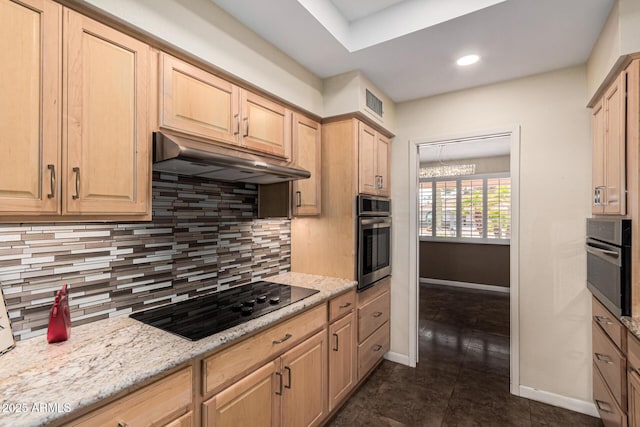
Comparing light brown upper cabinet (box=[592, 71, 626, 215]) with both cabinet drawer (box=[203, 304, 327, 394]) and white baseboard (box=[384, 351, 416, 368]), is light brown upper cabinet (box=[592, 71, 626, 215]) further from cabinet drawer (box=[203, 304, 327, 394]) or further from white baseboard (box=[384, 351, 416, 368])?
white baseboard (box=[384, 351, 416, 368])

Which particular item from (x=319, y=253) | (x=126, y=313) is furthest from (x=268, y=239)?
(x=126, y=313)

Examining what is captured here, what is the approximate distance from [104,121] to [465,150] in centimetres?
537

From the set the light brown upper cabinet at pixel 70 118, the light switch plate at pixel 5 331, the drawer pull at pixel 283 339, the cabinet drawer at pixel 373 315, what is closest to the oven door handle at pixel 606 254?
the cabinet drawer at pixel 373 315

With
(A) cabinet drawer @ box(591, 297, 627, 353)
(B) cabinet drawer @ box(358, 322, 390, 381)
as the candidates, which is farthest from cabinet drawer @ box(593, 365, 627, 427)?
(B) cabinet drawer @ box(358, 322, 390, 381)

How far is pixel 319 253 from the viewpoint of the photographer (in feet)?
8.68

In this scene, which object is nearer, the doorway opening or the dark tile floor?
the dark tile floor

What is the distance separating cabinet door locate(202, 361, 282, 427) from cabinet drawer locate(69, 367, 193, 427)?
135 mm

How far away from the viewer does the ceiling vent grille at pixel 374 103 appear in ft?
8.48

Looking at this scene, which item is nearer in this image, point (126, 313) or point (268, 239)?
point (126, 313)

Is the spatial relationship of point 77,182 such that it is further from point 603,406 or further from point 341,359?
point 603,406

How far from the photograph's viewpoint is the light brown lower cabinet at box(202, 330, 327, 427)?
1394 mm

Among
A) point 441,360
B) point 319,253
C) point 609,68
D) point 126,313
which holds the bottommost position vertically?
point 441,360

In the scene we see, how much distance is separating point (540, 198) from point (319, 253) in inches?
70.7

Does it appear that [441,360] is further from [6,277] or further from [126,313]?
[6,277]
